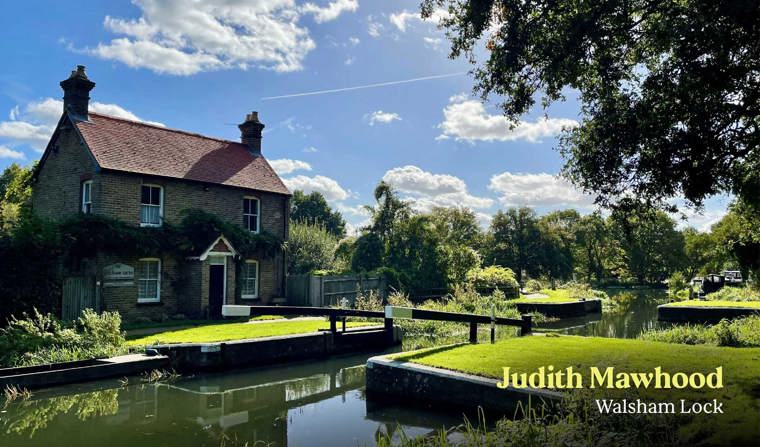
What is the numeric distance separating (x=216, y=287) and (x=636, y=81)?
19555 millimetres

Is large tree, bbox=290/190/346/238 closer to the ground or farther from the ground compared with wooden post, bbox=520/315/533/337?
farther from the ground

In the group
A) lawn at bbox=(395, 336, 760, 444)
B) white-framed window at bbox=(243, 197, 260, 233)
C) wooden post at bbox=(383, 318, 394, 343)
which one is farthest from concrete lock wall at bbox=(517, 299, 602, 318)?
lawn at bbox=(395, 336, 760, 444)

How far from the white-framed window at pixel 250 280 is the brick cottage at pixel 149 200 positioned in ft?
0.17

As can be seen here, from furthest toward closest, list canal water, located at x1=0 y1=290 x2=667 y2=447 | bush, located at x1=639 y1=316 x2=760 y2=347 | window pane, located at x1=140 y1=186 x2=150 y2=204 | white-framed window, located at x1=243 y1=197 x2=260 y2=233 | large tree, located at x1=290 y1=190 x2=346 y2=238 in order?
large tree, located at x1=290 y1=190 x2=346 y2=238 → white-framed window, located at x1=243 y1=197 x2=260 y2=233 → window pane, located at x1=140 y1=186 x2=150 y2=204 → bush, located at x1=639 y1=316 x2=760 y2=347 → canal water, located at x1=0 y1=290 x2=667 y2=447

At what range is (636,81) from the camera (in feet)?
38.2

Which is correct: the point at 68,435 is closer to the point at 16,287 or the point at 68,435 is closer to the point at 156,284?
the point at 16,287

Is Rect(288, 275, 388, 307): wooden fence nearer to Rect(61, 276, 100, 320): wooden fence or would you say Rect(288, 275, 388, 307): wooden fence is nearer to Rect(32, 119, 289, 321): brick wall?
Rect(32, 119, 289, 321): brick wall

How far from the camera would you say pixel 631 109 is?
1112 cm

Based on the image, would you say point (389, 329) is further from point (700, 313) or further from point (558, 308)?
point (700, 313)

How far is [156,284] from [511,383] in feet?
61.0

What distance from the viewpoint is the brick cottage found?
864 inches

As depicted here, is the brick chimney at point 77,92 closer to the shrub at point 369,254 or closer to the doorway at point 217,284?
the doorway at point 217,284

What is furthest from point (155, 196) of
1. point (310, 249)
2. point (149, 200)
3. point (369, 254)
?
point (310, 249)

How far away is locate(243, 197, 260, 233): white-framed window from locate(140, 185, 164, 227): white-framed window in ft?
14.9
